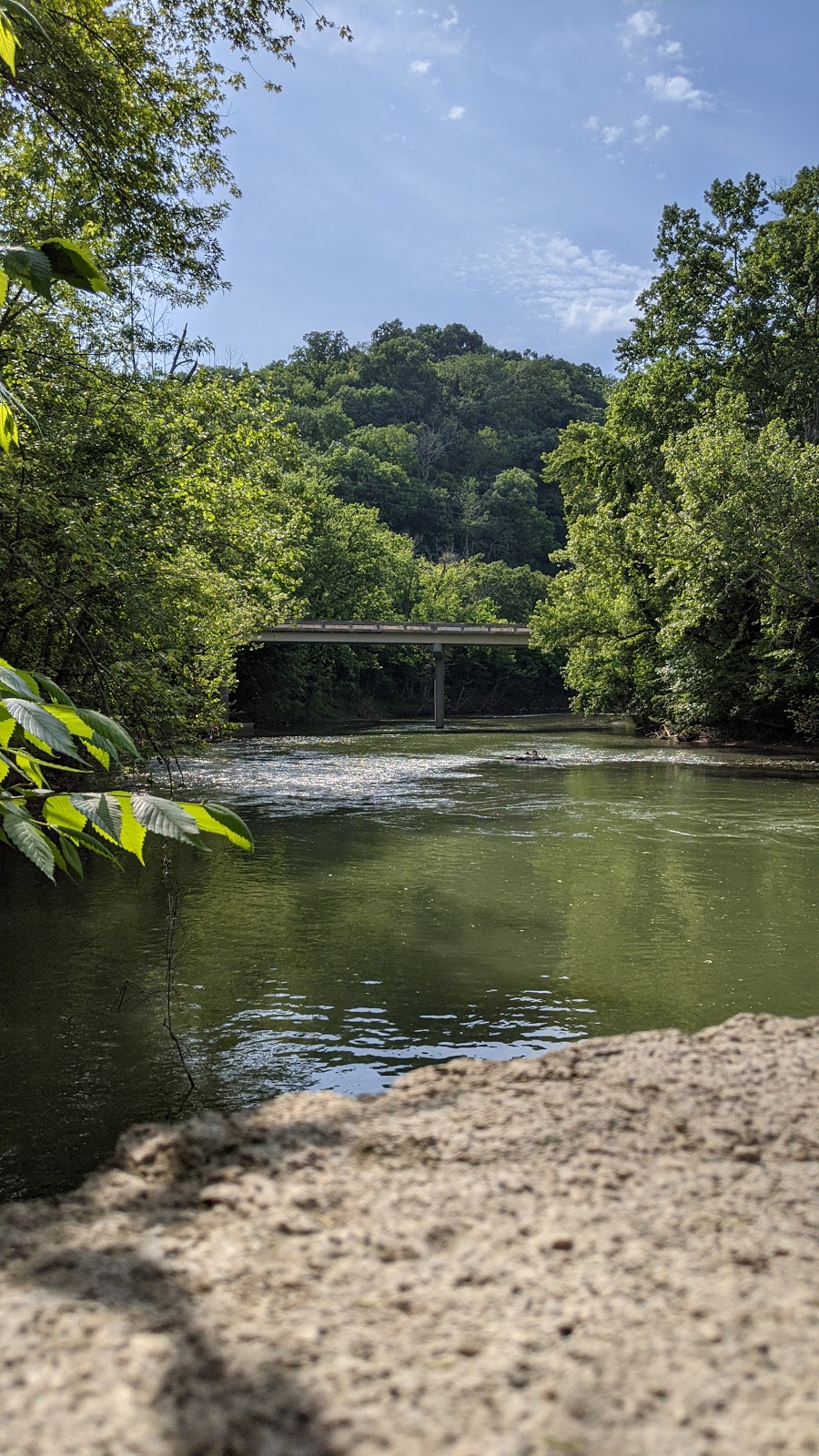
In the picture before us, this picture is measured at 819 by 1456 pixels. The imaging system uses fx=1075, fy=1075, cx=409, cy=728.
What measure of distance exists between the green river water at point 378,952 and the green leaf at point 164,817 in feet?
11.8

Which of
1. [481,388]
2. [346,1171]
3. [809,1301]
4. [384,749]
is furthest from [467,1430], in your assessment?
[481,388]

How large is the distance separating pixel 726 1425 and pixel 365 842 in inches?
585

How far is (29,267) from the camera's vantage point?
91.8 inches

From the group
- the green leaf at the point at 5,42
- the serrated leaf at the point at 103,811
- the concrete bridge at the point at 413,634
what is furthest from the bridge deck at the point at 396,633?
A: the serrated leaf at the point at 103,811

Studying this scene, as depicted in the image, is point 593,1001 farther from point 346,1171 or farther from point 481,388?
point 481,388

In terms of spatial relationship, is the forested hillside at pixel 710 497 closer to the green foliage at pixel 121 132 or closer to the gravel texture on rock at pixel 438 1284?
the green foliage at pixel 121 132

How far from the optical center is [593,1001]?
28.0 ft

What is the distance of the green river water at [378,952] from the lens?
6.91 meters

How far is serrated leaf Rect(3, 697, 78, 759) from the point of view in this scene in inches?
88.4

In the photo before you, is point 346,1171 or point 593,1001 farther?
point 593,1001

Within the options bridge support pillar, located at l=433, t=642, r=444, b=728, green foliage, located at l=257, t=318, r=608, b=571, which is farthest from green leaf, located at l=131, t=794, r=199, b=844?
green foliage, located at l=257, t=318, r=608, b=571

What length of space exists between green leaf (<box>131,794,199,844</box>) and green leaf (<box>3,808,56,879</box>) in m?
0.21

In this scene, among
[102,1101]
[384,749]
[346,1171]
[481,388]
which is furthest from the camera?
[481,388]

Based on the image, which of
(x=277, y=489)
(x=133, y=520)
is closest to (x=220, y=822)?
(x=133, y=520)
